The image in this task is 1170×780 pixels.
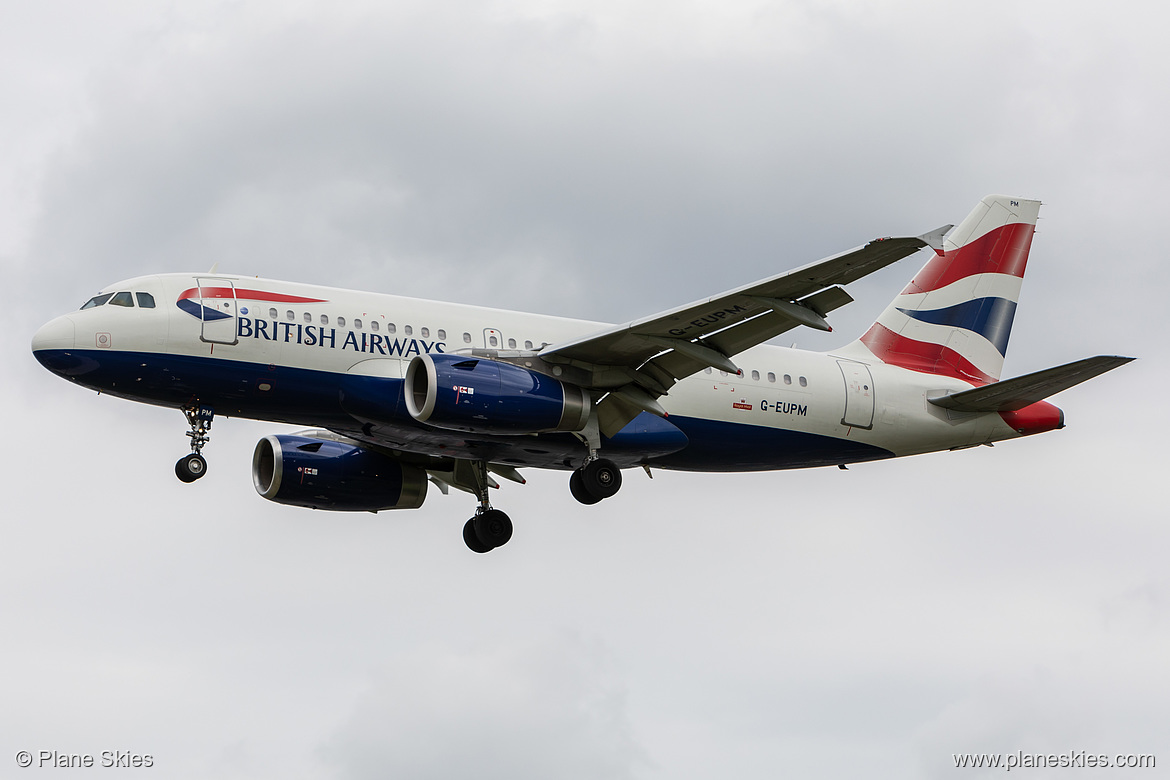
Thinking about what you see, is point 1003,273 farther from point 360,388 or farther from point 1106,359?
point 360,388

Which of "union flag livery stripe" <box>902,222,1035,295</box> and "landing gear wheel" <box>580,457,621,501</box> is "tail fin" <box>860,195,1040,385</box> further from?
"landing gear wheel" <box>580,457,621,501</box>

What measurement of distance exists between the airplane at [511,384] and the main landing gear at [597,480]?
0.12 feet

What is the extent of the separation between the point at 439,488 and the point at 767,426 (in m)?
9.08

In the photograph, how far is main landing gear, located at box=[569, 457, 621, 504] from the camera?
102ft

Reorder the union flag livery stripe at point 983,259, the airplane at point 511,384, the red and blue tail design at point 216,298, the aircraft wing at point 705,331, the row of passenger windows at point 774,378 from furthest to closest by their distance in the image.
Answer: the union flag livery stripe at point 983,259 → the row of passenger windows at point 774,378 → the red and blue tail design at point 216,298 → the airplane at point 511,384 → the aircraft wing at point 705,331

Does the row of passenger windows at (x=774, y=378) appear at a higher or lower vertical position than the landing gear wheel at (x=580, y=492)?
higher

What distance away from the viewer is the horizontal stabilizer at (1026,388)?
29.4 meters

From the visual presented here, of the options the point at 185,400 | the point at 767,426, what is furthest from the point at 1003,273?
the point at 185,400

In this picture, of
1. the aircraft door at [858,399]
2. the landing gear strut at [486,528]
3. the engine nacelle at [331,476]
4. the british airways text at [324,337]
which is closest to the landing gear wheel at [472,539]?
the landing gear strut at [486,528]

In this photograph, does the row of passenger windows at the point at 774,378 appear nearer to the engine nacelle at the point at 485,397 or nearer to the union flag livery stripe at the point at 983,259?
the engine nacelle at the point at 485,397

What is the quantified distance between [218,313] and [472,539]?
30.9 feet

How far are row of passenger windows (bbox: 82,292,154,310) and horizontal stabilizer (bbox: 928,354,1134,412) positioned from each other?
19023 mm

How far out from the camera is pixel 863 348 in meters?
36.3

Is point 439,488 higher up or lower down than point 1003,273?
lower down
